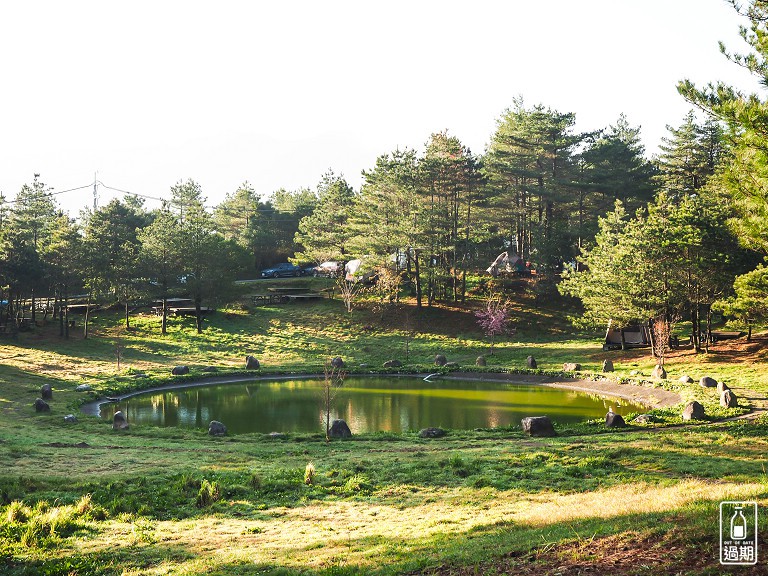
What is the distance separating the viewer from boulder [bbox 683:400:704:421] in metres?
23.2

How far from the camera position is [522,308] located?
5434 centimetres

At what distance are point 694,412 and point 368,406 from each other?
14345 millimetres

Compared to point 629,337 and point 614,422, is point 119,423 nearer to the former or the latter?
point 614,422

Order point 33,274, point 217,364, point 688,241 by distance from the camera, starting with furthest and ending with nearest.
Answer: point 33,274
point 217,364
point 688,241

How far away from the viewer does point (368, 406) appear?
31.4 meters

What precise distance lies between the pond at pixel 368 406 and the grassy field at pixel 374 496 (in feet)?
9.13

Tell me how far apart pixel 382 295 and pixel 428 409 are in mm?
26782

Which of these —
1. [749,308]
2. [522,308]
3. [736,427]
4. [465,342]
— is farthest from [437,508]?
[522,308]

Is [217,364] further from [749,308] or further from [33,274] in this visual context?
[749,308]

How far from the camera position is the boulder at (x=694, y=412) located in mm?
23188

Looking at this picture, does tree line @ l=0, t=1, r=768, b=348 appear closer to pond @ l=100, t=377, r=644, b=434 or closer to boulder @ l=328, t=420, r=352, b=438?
pond @ l=100, t=377, r=644, b=434

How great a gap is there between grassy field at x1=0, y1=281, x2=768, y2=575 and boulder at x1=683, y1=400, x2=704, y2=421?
16.6 inches

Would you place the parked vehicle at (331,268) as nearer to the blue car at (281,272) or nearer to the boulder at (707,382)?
the blue car at (281,272)

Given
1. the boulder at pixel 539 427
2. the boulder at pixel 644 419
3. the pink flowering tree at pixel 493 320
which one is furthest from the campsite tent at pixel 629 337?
the boulder at pixel 539 427
